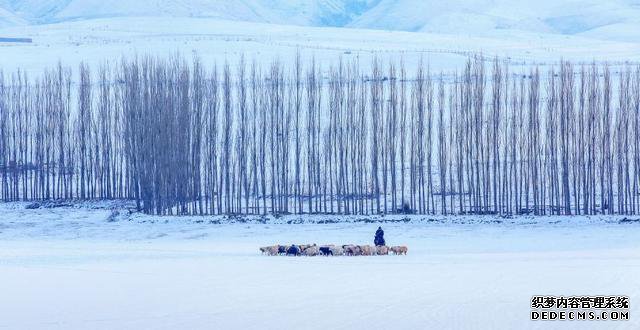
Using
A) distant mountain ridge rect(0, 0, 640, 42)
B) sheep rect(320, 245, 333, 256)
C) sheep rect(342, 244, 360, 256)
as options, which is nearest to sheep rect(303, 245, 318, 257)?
sheep rect(320, 245, 333, 256)

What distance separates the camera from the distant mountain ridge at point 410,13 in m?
118

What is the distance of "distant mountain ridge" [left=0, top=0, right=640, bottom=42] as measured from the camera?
118188mm

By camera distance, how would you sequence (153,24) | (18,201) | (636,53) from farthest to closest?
(153,24), (636,53), (18,201)

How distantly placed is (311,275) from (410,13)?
11933 centimetres

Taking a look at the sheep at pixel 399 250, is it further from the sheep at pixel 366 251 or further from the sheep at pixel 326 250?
the sheep at pixel 326 250

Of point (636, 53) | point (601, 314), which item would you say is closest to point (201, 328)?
point (601, 314)

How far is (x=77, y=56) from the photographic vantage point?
62.8 metres

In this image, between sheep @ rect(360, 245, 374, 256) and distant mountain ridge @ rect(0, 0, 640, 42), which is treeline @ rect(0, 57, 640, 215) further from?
distant mountain ridge @ rect(0, 0, 640, 42)

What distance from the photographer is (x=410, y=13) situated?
135375mm

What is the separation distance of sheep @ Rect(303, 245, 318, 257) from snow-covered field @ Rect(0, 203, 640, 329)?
2.98ft

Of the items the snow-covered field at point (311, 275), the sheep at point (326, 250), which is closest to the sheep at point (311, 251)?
the sheep at point (326, 250)

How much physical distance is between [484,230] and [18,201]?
57.7ft

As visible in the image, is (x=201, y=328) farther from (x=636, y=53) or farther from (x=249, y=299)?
(x=636, y=53)

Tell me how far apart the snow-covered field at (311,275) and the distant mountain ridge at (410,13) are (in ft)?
263
